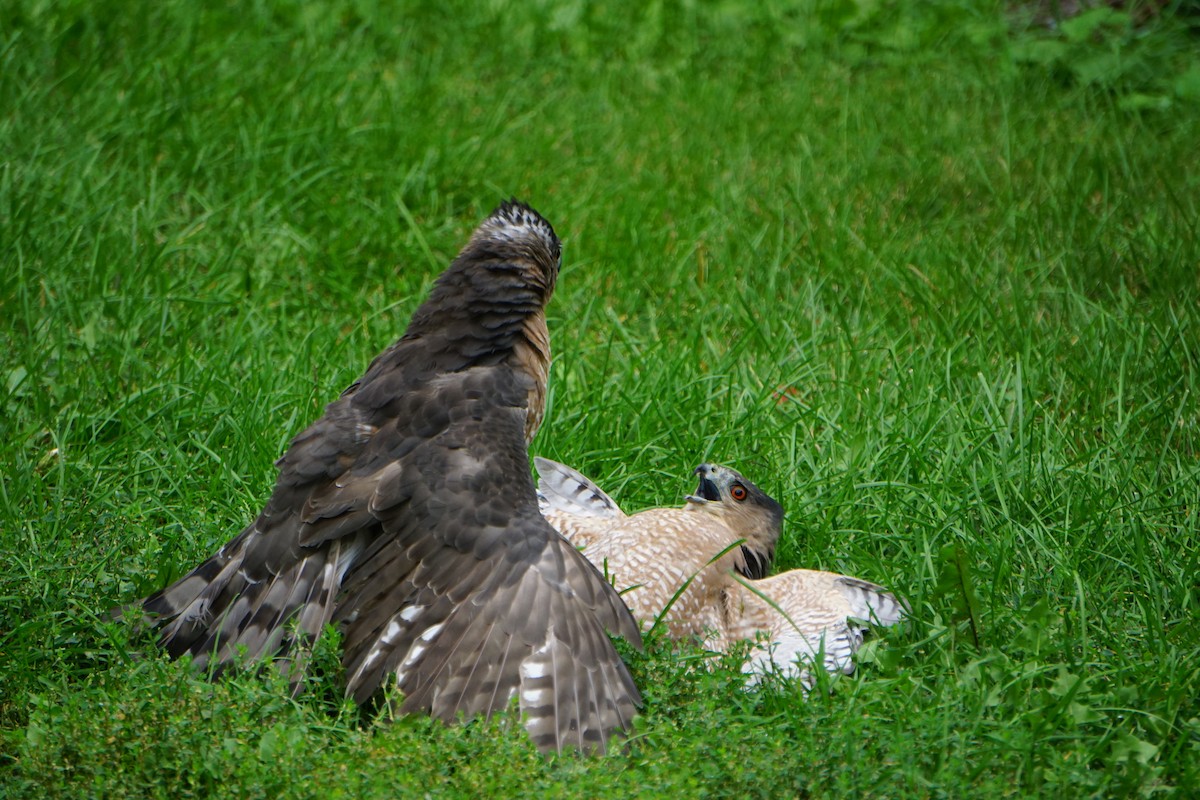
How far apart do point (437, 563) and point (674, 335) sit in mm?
2646

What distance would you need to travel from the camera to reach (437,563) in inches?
131

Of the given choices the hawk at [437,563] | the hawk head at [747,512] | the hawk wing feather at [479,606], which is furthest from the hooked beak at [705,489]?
the hawk wing feather at [479,606]

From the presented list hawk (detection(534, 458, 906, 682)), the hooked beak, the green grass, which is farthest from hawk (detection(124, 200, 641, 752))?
the hooked beak

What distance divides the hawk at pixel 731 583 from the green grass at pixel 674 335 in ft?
0.51

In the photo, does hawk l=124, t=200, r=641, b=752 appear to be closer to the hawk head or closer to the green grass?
the green grass

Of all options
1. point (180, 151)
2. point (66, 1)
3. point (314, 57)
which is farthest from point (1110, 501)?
point (66, 1)

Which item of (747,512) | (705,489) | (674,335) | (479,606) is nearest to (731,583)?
(747,512)

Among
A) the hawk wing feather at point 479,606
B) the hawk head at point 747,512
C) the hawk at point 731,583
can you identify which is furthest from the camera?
the hawk head at point 747,512

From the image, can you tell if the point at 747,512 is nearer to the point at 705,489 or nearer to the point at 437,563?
the point at 705,489

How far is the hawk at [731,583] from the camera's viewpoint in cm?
367

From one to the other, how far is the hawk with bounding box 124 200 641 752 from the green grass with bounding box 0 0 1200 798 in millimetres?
152

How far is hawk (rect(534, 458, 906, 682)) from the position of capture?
3670 mm

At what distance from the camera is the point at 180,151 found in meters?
6.45

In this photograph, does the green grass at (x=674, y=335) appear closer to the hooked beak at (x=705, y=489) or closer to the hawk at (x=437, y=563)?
the hawk at (x=437, y=563)
